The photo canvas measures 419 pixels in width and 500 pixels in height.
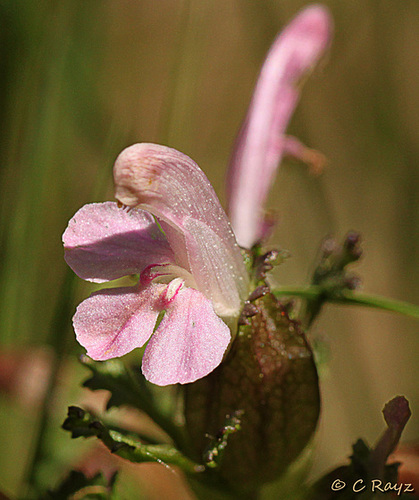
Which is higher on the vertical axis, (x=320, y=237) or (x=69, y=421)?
(x=320, y=237)

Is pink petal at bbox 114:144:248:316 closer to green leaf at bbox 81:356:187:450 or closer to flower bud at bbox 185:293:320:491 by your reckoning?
flower bud at bbox 185:293:320:491

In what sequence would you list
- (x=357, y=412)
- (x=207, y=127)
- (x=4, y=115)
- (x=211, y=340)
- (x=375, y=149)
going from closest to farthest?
1. (x=211, y=340)
2. (x=4, y=115)
3. (x=357, y=412)
4. (x=375, y=149)
5. (x=207, y=127)

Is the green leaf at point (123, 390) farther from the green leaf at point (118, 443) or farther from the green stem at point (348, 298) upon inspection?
the green stem at point (348, 298)

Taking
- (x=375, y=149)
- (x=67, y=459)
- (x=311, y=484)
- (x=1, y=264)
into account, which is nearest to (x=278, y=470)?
(x=311, y=484)

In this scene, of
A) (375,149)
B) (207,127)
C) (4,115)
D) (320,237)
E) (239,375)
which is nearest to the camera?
(239,375)

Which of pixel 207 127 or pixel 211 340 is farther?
pixel 207 127

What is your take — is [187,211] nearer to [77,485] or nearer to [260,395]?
[260,395]

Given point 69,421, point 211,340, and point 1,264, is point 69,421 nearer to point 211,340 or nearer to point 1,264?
point 211,340

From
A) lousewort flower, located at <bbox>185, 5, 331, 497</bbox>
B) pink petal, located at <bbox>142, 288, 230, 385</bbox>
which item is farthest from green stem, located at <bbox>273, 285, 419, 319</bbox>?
pink petal, located at <bbox>142, 288, 230, 385</bbox>
